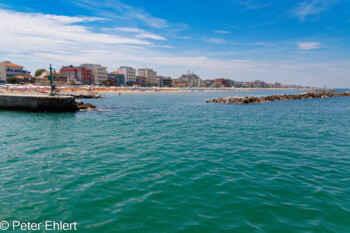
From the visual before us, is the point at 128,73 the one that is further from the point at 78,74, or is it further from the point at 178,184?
the point at 178,184

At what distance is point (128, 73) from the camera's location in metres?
181

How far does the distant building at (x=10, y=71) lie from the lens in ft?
379

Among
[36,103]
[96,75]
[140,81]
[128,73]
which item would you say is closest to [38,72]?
[96,75]

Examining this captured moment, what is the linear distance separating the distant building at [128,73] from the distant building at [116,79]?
16.3ft

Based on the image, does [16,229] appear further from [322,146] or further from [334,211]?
[322,146]

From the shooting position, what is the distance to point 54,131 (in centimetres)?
1852

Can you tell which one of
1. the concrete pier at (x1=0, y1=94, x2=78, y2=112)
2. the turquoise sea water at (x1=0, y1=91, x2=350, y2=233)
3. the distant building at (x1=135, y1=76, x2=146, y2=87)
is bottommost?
the turquoise sea water at (x1=0, y1=91, x2=350, y2=233)

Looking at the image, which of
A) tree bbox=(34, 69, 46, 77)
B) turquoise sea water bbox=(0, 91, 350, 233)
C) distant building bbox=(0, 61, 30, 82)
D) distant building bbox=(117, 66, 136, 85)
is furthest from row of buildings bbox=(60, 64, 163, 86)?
turquoise sea water bbox=(0, 91, 350, 233)

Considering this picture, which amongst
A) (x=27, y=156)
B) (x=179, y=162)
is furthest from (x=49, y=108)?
(x=179, y=162)

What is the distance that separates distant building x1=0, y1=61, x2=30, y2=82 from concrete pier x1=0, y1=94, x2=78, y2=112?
107m

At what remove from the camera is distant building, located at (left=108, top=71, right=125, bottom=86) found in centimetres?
16218

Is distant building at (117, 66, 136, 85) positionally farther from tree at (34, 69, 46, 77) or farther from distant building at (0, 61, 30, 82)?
distant building at (0, 61, 30, 82)

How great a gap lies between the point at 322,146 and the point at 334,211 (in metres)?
8.97

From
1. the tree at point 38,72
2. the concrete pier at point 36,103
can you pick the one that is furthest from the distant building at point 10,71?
the concrete pier at point 36,103
